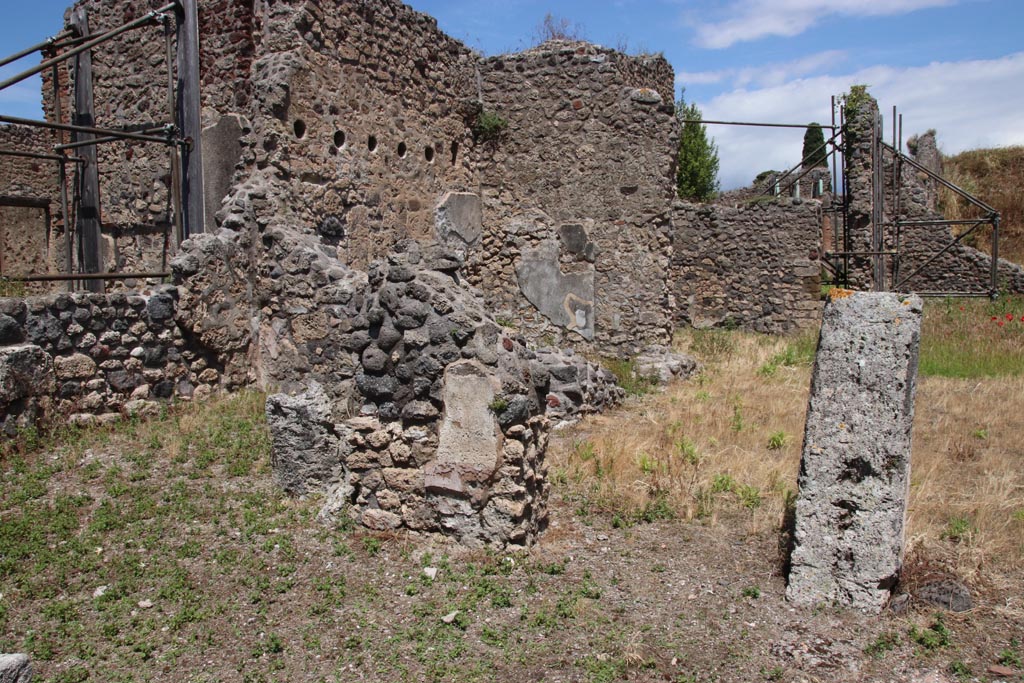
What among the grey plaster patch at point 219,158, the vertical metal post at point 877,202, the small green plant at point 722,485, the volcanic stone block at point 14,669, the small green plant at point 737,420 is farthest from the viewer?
the vertical metal post at point 877,202

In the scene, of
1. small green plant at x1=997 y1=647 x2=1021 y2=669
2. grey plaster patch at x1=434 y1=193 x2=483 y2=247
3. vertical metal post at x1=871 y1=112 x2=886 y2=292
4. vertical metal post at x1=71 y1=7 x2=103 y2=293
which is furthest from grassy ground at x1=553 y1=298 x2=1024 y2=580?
vertical metal post at x1=71 y1=7 x2=103 y2=293

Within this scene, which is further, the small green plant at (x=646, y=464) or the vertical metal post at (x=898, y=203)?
the vertical metal post at (x=898, y=203)

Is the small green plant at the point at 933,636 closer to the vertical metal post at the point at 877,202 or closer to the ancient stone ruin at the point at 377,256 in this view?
the ancient stone ruin at the point at 377,256

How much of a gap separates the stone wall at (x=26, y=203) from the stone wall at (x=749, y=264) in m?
12.3

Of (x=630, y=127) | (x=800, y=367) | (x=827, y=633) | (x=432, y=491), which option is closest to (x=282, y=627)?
(x=432, y=491)

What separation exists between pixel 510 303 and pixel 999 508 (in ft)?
22.4

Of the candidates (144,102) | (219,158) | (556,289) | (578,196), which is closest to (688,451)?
(556,289)

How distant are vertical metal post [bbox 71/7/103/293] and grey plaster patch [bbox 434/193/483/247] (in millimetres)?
3972

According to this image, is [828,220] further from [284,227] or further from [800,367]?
[284,227]

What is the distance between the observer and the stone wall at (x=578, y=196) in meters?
10.7

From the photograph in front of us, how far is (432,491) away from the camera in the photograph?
5055 mm

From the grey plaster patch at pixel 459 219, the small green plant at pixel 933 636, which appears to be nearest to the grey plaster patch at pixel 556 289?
the grey plaster patch at pixel 459 219

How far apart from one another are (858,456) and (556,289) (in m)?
6.98

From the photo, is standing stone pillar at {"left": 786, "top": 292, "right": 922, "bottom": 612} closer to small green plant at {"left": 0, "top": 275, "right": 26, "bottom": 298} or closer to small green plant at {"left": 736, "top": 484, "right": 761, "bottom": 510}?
small green plant at {"left": 736, "top": 484, "right": 761, "bottom": 510}
